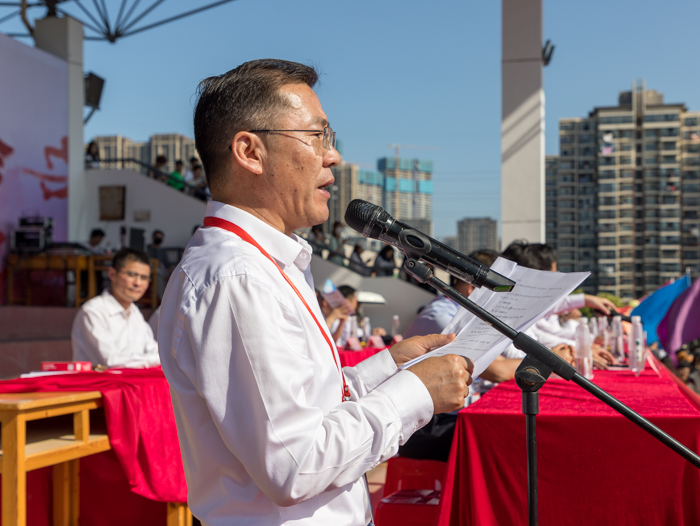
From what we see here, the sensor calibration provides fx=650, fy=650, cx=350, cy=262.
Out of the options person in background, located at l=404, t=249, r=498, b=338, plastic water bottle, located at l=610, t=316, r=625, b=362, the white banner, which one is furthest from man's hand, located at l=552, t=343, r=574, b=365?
the white banner

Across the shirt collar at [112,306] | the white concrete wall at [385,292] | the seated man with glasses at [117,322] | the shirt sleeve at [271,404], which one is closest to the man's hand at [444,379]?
the shirt sleeve at [271,404]

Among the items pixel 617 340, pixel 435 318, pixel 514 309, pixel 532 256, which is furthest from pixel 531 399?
pixel 617 340

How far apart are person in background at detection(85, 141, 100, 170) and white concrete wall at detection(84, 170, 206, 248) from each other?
20cm

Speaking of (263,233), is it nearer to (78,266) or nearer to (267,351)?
(267,351)

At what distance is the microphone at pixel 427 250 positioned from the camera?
1.15 metres

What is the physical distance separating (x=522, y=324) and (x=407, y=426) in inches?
16.7

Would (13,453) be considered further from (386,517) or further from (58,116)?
(58,116)

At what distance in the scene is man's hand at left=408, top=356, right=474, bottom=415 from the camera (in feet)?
3.44

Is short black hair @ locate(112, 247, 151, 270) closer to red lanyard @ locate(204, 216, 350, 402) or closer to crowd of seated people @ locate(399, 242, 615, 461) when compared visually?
crowd of seated people @ locate(399, 242, 615, 461)

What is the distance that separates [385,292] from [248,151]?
11.3m

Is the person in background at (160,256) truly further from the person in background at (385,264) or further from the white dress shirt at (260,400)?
the white dress shirt at (260,400)

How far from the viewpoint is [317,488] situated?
927 millimetres

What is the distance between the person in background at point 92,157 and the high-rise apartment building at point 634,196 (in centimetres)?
8075

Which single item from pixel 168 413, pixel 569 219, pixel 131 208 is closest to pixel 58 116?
pixel 131 208
